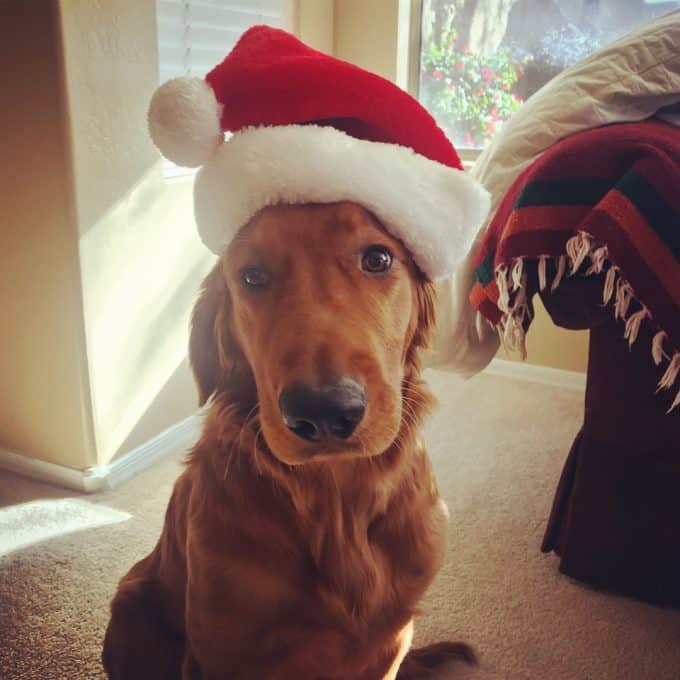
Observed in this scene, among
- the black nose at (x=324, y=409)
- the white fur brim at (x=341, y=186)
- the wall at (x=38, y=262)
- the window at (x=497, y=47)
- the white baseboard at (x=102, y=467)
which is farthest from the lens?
the window at (x=497, y=47)

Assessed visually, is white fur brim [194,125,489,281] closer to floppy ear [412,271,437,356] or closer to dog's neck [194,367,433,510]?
floppy ear [412,271,437,356]

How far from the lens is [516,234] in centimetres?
136

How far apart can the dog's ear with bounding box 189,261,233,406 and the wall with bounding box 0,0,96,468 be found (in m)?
0.90

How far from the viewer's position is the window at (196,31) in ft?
7.58

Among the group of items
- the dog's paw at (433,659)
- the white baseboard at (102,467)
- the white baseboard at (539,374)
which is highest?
the dog's paw at (433,659)

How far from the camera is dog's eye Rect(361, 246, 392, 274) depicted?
1.03 m

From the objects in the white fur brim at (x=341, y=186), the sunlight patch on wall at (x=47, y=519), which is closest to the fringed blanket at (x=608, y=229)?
the white fur brim at (x=341, y=186)

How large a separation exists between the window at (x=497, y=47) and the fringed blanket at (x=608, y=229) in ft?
5.30

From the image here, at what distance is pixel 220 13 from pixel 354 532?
209 cm

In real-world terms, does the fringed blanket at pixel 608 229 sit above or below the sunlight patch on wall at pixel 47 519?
above

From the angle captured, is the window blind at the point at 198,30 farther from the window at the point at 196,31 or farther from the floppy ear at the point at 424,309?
the floppy ear at the point at 424,309

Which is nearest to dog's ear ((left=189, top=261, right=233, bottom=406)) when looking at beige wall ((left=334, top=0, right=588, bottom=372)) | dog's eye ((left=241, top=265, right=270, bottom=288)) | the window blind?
dog's eye ((left=241, top=265, right=270, bottom=288))

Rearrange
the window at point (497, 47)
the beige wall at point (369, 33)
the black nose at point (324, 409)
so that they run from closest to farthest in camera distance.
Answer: the black nose at point (324, 409) → the window at point (497, 47) → the beige wall at point (369, 33)

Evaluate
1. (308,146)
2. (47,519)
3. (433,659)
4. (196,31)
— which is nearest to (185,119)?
(308,146)
